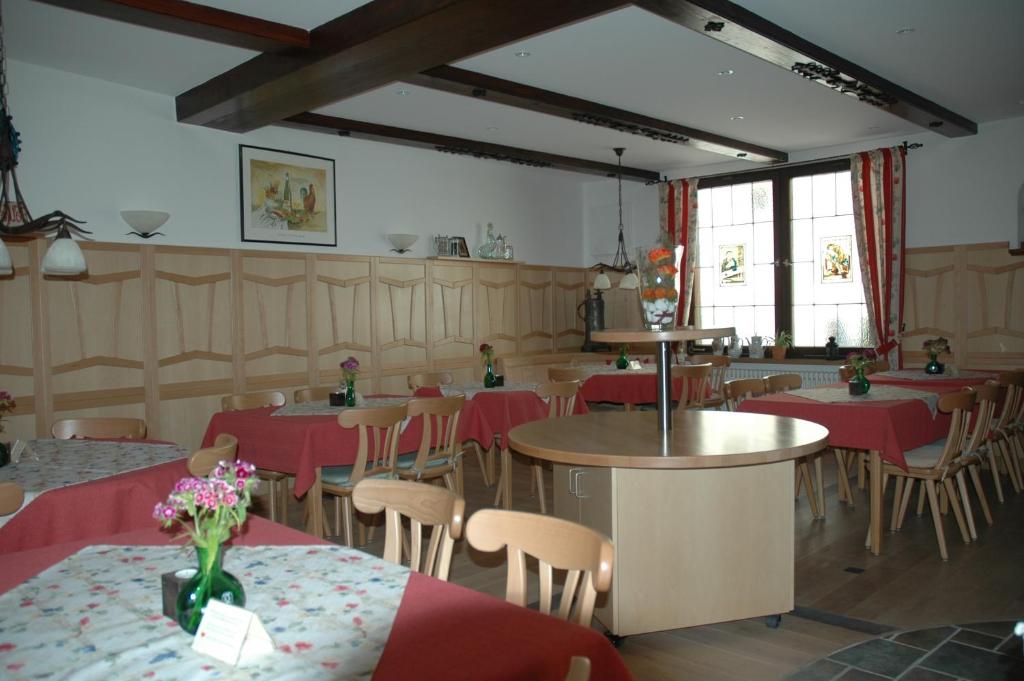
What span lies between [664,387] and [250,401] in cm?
298

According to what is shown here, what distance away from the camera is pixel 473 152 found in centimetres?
773

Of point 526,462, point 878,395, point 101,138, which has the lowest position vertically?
point 526,462

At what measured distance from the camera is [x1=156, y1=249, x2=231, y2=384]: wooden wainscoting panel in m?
5.93

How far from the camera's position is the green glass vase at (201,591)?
4.76 feet

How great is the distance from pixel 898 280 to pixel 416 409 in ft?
18.4

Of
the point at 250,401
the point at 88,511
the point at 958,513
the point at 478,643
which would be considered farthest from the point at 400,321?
the point at 478,643

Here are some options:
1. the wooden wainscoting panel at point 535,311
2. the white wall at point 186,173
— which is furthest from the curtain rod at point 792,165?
the white wall at point 186,173

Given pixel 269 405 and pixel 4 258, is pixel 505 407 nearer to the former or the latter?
pixel 269 405

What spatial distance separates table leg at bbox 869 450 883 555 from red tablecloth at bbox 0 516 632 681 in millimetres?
3214

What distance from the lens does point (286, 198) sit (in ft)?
22.2

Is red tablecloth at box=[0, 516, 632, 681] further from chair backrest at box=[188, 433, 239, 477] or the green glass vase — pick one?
chair backrest at box=[188, 433, 239, 477]

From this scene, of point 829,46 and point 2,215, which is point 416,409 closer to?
point 2,215

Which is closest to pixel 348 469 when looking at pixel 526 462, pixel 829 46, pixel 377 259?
pixel 526 462

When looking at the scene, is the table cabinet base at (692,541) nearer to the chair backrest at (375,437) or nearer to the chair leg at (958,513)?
the chair backrest at (375,437)
